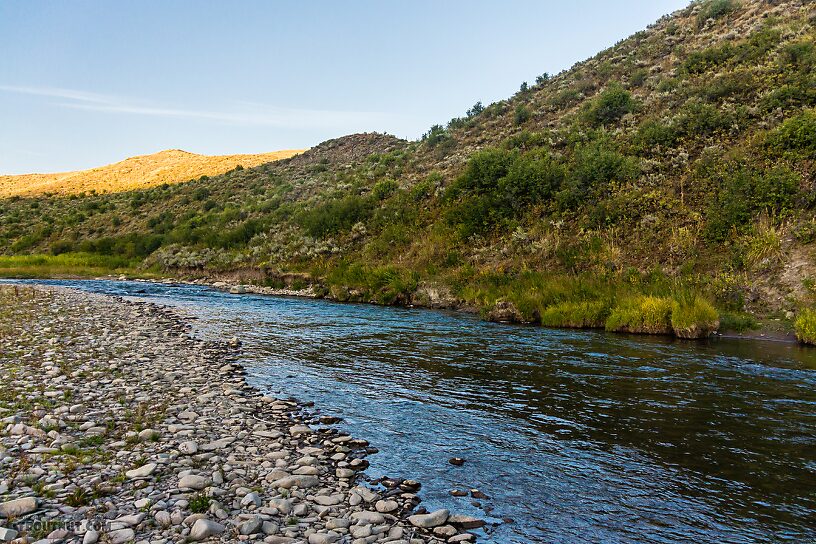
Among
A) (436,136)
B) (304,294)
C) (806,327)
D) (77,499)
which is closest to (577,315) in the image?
(806,327)

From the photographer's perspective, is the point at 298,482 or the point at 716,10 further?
the point at 716,10

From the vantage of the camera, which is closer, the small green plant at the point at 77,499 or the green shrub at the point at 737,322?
the small green plant at the point at 77,499

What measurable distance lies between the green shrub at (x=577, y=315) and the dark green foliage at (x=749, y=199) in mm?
6064

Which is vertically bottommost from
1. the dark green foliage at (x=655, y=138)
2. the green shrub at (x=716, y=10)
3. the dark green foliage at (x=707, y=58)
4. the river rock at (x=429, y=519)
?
the river rock at (x=429, y=519)

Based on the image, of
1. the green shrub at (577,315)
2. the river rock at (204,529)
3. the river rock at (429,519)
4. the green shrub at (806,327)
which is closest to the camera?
the river rock at (204,529)

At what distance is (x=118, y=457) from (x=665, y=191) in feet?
81.2

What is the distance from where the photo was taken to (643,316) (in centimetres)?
1734

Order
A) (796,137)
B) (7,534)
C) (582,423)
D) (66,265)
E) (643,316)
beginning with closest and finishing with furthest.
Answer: (7,534)
(582,423)
(643,316)
(796,137)
(66,265)

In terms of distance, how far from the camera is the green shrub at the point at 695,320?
1633cm

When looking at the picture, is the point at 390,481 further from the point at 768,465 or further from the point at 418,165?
the point at 418,165

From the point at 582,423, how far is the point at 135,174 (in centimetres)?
11626

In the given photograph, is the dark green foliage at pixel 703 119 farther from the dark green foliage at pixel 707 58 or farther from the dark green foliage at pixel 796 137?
the dark green foliage at pixel 707 58

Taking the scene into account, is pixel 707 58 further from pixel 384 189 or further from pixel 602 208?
pixel 384 189

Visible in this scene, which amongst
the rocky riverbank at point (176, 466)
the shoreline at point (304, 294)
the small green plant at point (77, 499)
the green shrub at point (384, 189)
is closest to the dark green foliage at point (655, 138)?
the shoreline at point (304, 294)
